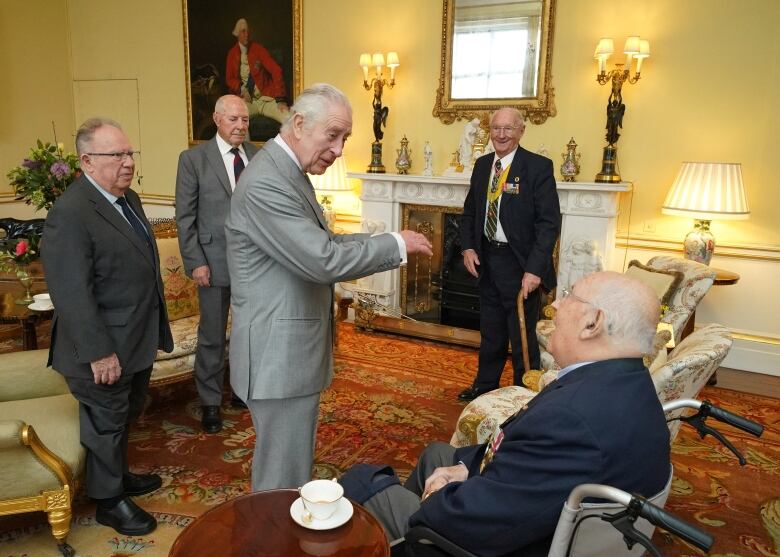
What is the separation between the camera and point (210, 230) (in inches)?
129

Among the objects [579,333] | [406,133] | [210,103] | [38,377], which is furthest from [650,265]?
[210,103]

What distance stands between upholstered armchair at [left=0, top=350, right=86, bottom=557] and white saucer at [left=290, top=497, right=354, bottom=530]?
43.5 inches

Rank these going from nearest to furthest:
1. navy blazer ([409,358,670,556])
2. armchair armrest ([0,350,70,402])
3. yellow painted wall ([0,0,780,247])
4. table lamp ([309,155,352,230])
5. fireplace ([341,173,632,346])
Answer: navy blazer ([409,358,670,556]) < armchair armrest ([0,350,70,402]) < yellow painted wall ([0,0,780,247]) < fireplace ([341,173,632,346]) < table lamp ([309,155,352,230])

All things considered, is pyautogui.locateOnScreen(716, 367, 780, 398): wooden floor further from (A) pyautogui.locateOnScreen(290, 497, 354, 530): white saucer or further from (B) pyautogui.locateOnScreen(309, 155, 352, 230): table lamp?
(A) pyautogui.locateOnScreen(290, 497, 354, 530): white saucer

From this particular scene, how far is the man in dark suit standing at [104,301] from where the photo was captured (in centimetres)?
212

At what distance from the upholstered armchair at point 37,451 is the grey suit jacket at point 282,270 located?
0.82 m

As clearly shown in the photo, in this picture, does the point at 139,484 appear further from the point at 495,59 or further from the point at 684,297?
the point at 495,59

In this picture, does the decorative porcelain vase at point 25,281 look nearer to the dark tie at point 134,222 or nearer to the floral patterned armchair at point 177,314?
the floral patterned armchair at point 177,314

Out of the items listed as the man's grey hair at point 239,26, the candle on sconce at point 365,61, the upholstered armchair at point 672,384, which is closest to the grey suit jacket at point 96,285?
the upholstered armchair at point 672,384

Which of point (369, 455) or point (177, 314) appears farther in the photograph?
point (177, 314)

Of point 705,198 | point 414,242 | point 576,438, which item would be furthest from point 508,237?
point 576,438

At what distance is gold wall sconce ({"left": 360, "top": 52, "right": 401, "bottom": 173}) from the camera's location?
5.30 metres

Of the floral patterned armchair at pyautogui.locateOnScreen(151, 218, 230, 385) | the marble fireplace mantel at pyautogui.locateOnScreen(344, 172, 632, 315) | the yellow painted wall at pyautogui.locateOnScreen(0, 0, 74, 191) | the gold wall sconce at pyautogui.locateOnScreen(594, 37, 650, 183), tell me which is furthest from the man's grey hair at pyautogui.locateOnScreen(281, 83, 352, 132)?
the yellow painted wall at pyautogui.locateOnScreen(0, 0, 74, 191)

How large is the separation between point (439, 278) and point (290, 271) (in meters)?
3.70
